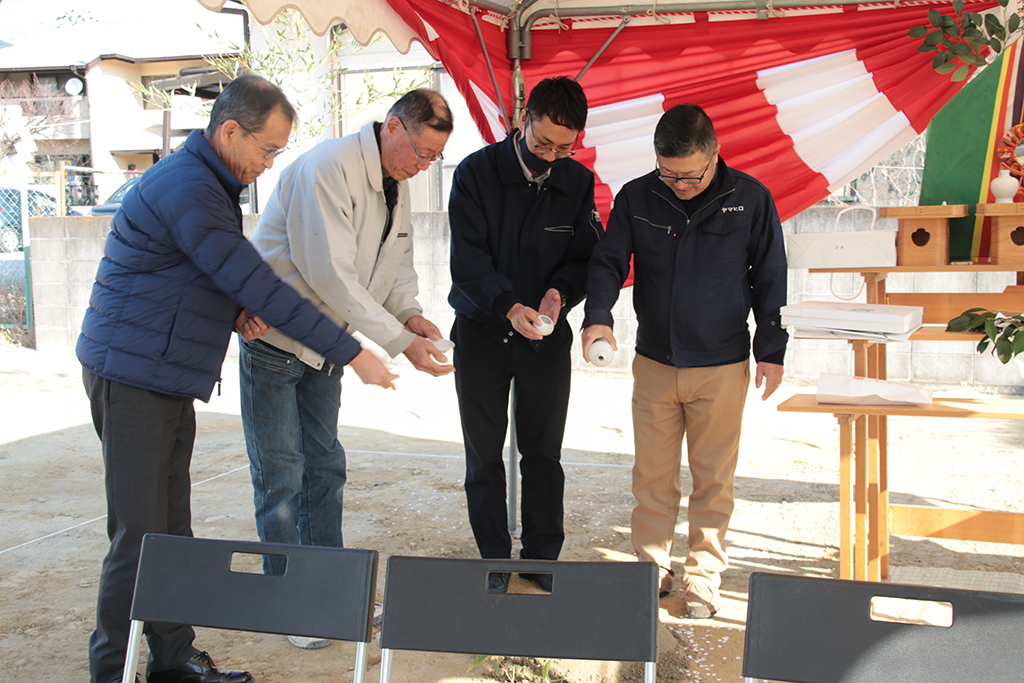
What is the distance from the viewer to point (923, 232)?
2.47 m

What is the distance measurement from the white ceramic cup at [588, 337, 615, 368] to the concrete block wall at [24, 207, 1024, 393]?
2.72 m

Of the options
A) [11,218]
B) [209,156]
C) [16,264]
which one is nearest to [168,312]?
[209,156]

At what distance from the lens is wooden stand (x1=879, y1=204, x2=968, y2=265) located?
Result: 2.42 m

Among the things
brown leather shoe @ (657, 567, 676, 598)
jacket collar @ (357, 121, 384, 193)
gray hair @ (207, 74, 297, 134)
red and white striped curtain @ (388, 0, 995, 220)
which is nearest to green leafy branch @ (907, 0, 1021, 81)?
red and white striped curtain @ (388, 0, 995, 220)

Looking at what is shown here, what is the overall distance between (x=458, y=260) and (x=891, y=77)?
→ 1842 mm

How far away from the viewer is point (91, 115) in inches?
731

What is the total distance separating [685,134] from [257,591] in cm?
159

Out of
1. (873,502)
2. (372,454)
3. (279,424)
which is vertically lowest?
(372,454)

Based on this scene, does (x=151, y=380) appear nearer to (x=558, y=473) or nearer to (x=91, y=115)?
(x=558, y=473)

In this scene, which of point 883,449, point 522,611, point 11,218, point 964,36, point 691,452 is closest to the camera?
point 522,611

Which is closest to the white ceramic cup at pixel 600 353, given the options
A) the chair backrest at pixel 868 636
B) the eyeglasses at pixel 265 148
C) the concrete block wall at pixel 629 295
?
the eyeglasses at pixel 265 148

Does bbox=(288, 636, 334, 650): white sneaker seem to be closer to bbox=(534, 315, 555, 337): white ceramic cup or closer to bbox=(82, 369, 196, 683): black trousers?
bbox=(82, 369, 196, 683): black trousers

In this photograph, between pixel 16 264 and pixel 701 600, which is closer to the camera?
pixel 701 600

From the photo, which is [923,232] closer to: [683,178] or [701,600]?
[683,178]
